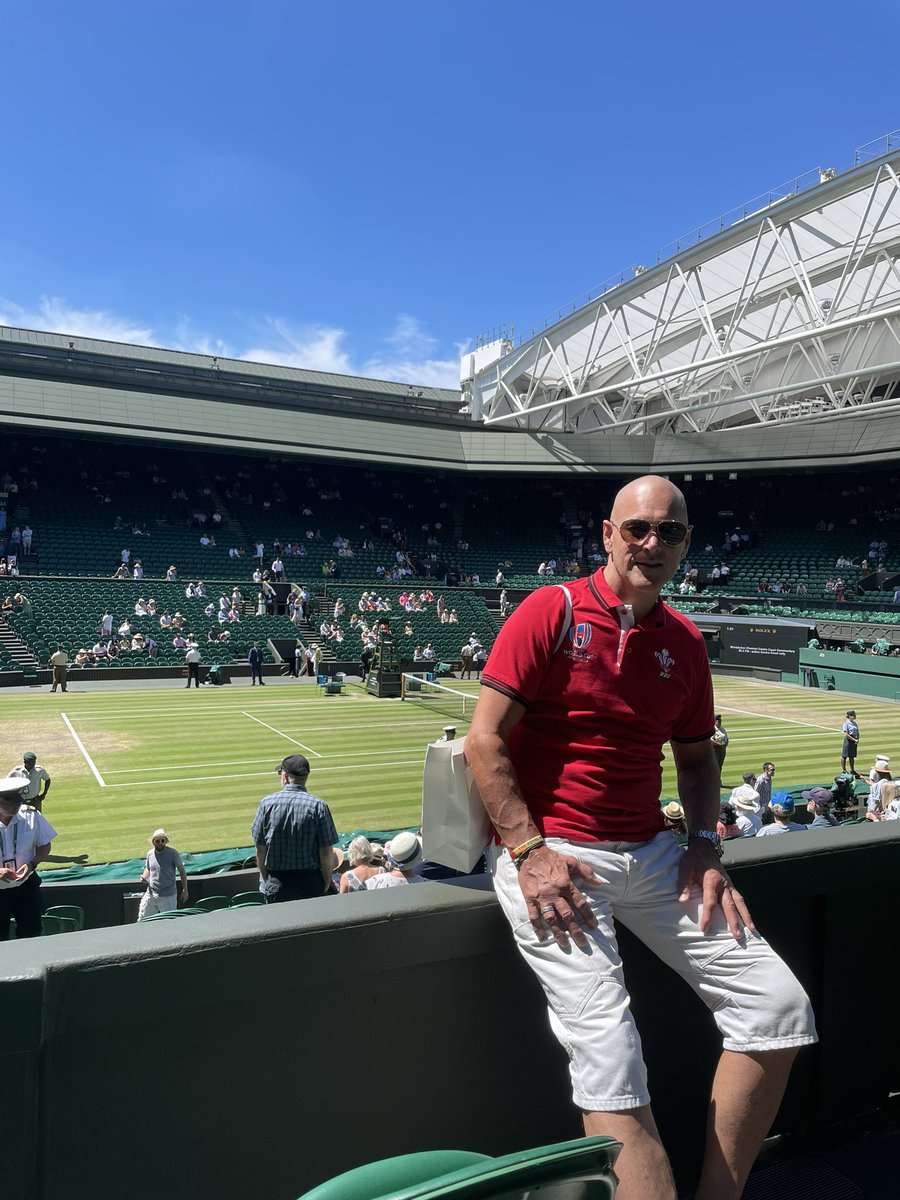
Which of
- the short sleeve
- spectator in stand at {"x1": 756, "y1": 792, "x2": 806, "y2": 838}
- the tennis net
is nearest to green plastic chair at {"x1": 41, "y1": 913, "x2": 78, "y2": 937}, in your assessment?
the short sleeve

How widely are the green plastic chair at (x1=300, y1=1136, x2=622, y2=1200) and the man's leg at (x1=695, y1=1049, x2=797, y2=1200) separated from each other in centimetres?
100

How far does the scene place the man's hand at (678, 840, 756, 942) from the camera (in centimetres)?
238

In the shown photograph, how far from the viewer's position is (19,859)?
6609 millimetres

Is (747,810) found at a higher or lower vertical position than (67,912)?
higher

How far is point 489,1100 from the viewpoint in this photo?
2.38 metres

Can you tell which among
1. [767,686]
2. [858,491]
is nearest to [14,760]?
[767,686]

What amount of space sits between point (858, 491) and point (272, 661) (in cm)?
3624

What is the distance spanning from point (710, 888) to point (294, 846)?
4234 millimetres

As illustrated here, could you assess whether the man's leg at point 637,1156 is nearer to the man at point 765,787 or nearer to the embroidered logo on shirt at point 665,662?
the embroidered logo on shirt at point 665,662

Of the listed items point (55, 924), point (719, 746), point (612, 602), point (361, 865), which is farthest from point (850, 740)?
point (612, 602)

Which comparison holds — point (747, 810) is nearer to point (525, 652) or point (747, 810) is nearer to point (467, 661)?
point (525, 652)

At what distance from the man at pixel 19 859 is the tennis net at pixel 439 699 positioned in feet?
53.7

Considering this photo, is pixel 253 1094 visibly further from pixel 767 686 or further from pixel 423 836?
pixel 767 686

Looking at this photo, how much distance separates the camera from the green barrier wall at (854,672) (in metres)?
30.4
